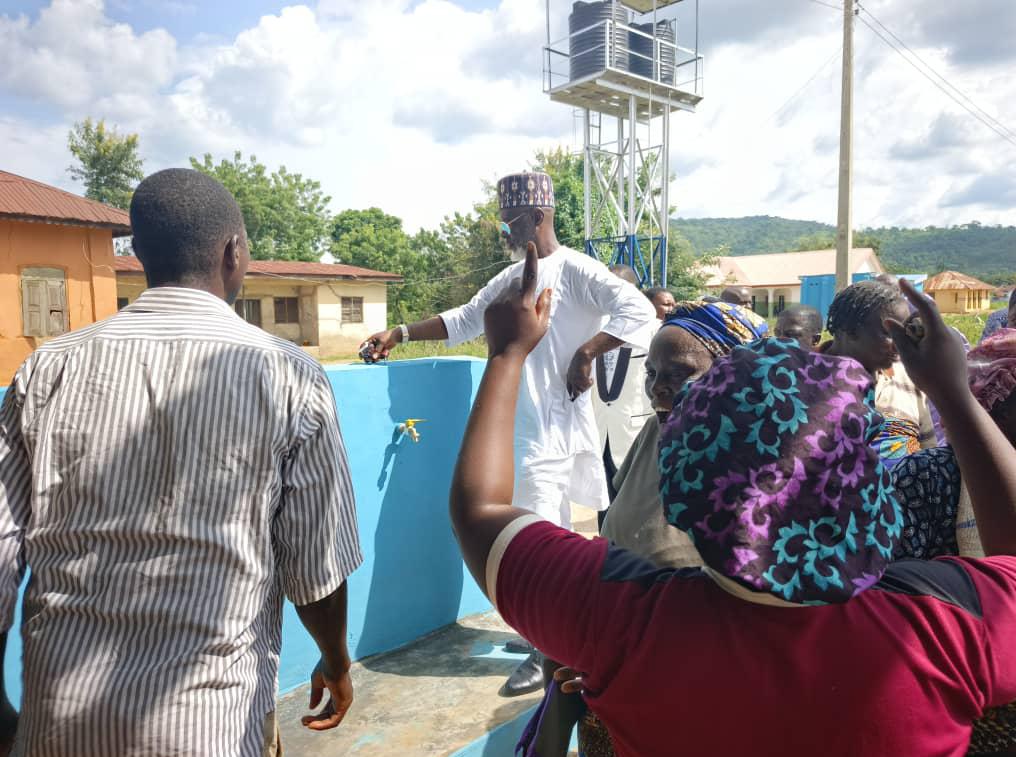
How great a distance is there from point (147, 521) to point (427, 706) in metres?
1.84

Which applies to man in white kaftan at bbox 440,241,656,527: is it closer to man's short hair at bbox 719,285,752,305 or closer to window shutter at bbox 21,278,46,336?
man's short hair at bbox 719,285,752,305

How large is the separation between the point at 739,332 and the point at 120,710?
1.61m

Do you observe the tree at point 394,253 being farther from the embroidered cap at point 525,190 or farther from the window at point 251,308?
the embroidered cap at point 525,190

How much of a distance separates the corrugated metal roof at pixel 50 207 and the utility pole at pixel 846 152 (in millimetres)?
13107

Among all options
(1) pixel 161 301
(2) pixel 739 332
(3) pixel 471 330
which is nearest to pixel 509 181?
(3) pixel 471 330

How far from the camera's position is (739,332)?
6.08 feet

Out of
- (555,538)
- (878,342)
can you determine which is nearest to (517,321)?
(555,538)

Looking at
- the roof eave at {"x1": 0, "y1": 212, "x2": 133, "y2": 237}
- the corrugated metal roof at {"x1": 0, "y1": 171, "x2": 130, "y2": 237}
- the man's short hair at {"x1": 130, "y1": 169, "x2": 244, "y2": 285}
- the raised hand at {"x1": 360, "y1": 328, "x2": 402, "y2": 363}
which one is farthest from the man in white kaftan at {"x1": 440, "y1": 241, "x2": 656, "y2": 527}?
the corrugated metal roof at {"x1": 0, "y1": 171, "x2": 130, "y2": 237}

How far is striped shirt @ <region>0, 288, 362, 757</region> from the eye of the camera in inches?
50.2

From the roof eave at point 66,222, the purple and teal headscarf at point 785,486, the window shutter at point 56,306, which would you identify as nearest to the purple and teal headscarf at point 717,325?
the purple and teal headscarf at point 785,486

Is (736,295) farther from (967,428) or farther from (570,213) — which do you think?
(570,213)

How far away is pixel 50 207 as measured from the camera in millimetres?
13539

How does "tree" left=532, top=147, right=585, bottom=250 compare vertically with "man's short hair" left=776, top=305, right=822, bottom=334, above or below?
above

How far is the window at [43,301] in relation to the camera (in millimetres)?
13375
